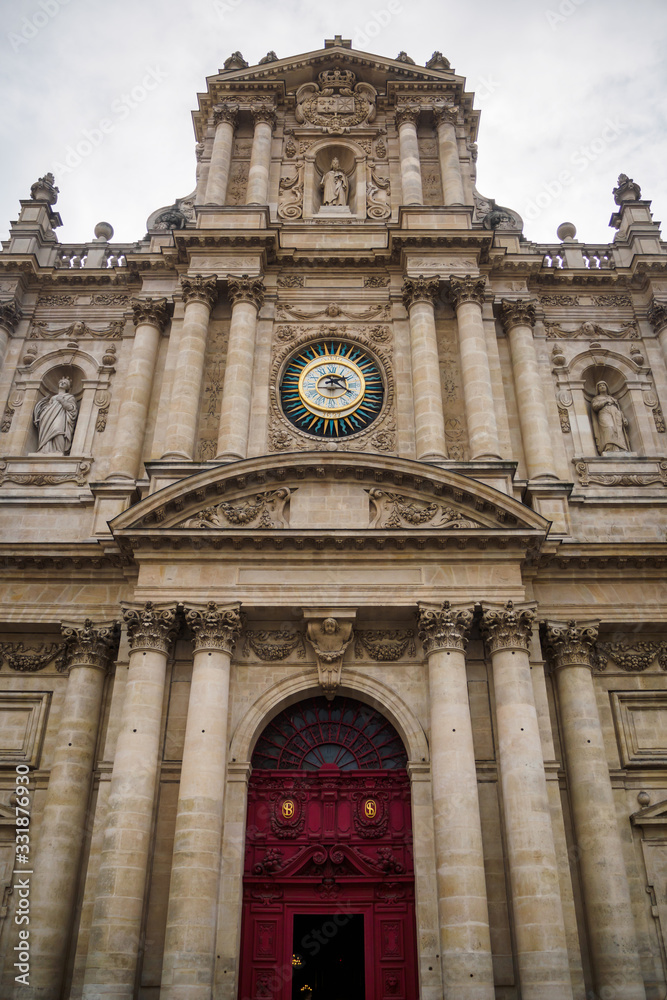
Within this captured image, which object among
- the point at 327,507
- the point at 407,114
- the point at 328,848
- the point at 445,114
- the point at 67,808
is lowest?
the point at 328,848

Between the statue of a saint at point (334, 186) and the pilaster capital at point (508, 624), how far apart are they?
11.3 m

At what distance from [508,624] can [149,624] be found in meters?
5.80

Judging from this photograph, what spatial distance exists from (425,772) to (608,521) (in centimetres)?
607

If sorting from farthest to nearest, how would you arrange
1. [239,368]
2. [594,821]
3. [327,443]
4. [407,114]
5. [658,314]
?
[407,114] < [658,314] < [239,368] < [327,443] < [594,821]

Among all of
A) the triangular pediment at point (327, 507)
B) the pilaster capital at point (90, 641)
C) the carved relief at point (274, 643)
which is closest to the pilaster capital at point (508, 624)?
the triangular pediment at point (327, 507)

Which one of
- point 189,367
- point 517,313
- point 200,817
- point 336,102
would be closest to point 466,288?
point 517,313

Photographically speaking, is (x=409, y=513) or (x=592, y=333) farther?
(x=592, y=333)

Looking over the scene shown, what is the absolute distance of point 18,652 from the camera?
48.6ft

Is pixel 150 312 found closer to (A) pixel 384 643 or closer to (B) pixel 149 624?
(B) pixel 149 624

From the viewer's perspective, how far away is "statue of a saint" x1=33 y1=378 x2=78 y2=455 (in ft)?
56.2

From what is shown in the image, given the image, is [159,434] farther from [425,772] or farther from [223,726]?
[425,772]

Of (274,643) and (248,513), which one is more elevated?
(248,513)

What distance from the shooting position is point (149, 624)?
13.4 meters

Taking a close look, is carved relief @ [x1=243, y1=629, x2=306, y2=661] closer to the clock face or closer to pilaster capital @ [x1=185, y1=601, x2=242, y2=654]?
pilaster capital @ [x1=185, y1=601, x2=242, y2=654]
